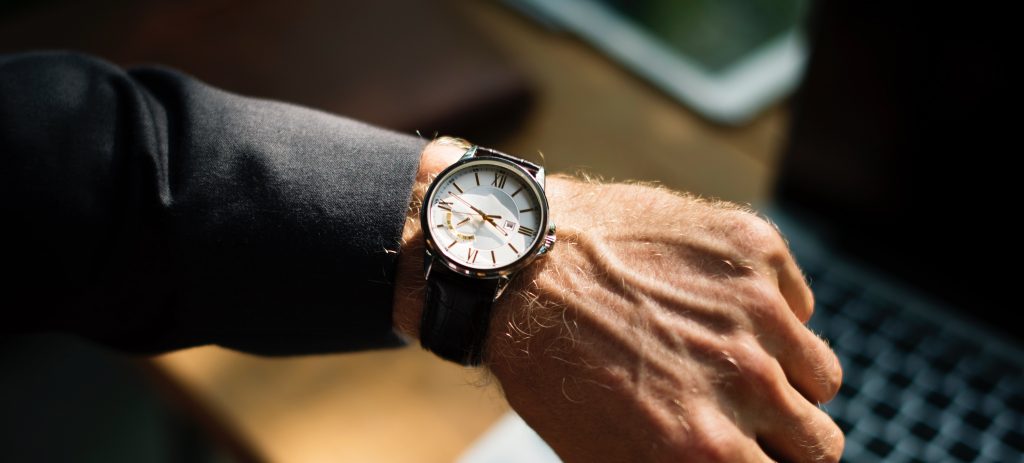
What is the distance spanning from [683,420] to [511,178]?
0.23m

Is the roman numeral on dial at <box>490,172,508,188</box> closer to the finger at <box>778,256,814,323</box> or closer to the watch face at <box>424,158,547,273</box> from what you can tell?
the watch face at <box>424,158,547,273</box>

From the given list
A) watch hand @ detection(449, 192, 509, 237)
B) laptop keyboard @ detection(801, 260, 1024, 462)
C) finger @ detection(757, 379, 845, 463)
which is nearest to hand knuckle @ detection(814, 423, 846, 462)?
finger @ detection(757, 379, 845, 463)

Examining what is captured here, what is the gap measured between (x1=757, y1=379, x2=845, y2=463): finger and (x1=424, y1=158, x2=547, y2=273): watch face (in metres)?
0.22

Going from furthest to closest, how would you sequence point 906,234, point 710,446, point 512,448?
point 906,234 < point 512,448 < point 710,446

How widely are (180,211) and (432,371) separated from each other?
387 mm

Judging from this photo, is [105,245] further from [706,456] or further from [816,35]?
[816,35]

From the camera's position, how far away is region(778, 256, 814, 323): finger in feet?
2.05

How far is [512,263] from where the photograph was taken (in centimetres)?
62

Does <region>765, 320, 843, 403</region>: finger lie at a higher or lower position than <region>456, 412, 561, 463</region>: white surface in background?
higher

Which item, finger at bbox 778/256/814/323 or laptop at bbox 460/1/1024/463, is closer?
finger at bbox 778/256/814/323

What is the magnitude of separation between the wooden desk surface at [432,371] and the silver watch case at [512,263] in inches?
4.2

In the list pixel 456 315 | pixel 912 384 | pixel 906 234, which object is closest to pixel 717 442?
pixel 456 315

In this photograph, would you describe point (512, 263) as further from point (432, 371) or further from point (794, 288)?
point (432, 371)

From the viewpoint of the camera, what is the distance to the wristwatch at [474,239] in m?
0.62
